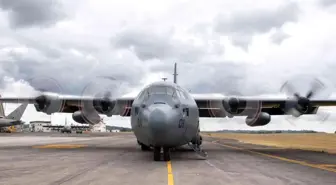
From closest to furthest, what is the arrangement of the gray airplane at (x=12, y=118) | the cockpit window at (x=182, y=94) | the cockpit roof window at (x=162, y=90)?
the cockpit roof window at (x=162, y=90) < the cockpit window at (x=182, y=94) < the gray airplane at (x=12, y=118)

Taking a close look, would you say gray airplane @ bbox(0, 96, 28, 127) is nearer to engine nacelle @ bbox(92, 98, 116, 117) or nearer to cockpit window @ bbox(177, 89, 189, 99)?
engine nacelle @ bbox(92, 98, 116, 117)

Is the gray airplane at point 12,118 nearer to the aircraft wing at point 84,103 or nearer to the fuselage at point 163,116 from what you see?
the aircraft wing at point 84,103

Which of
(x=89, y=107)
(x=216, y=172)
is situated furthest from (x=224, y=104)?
(x=216, y=172)

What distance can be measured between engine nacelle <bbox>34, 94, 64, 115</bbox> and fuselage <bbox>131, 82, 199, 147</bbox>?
435 inches

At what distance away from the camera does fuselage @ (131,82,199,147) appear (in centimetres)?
1288

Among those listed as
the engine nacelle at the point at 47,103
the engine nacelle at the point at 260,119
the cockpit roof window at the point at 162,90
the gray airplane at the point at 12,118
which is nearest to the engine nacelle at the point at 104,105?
the engine nacelle at the point at 47,103

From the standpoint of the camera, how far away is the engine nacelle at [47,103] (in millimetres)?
23766

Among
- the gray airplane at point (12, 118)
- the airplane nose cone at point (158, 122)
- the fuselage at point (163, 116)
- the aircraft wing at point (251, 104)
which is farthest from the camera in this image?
the gray airplane at point (12, 118)

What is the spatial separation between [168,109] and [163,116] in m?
0.62

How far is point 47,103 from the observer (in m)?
23.9

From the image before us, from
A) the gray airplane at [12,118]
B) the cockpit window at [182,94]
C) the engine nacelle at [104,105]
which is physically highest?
the cockpit window at [182,94]

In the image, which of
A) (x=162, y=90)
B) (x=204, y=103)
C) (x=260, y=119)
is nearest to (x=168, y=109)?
(x=162, y=90)

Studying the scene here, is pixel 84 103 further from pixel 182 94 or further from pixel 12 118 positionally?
pixel 12 118

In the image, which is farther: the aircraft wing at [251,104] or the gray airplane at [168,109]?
the aircraft wing at [251,104]
